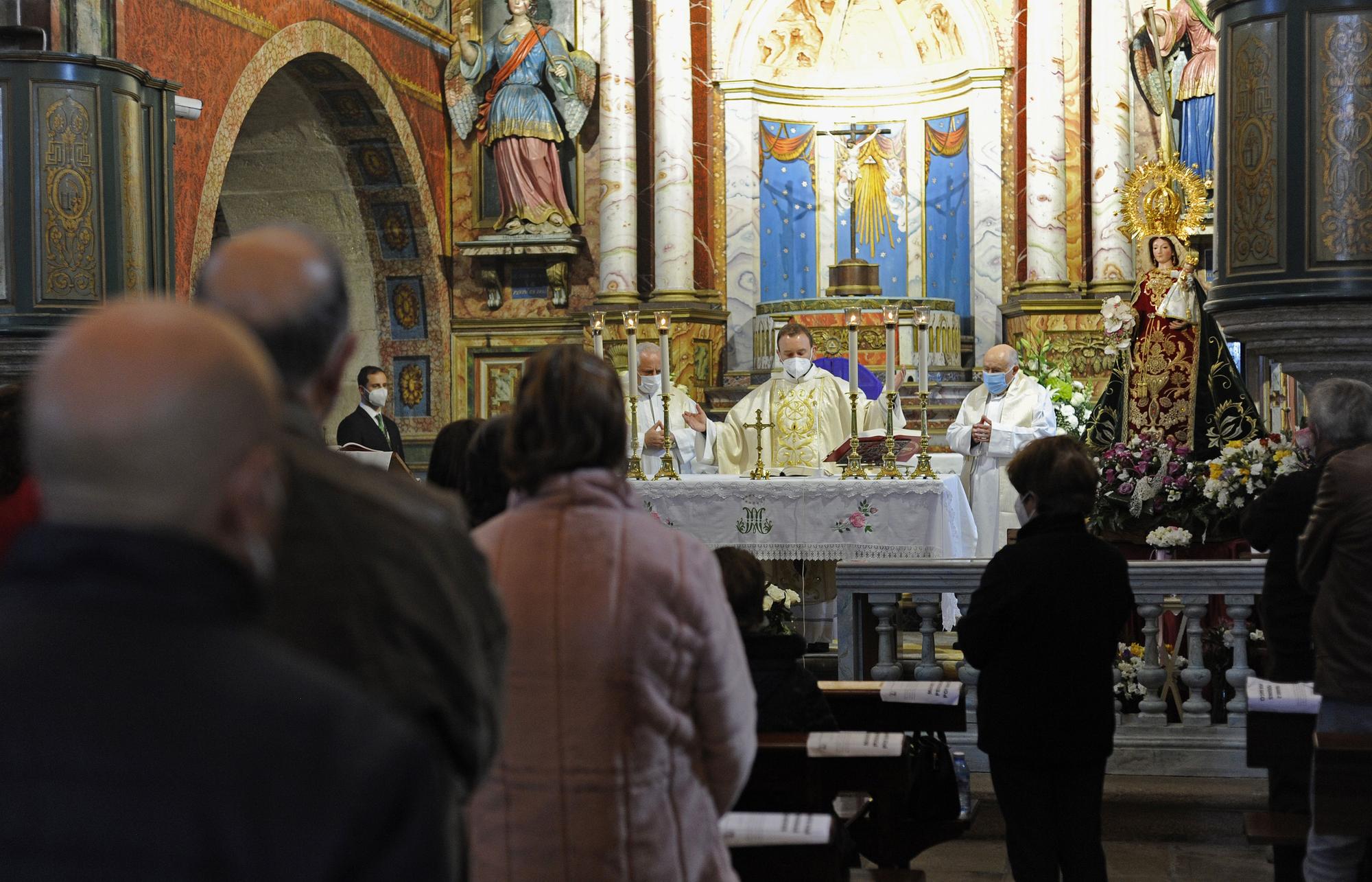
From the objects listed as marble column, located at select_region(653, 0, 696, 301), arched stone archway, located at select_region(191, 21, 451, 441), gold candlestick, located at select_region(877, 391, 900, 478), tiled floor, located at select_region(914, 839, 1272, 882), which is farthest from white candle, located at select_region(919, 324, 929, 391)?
arched stone archway, located at select_region(191, 21, 451, 441)

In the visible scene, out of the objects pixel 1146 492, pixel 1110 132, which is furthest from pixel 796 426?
pixel 1110 132

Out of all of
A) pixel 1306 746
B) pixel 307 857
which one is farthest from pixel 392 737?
pixel 1306 746

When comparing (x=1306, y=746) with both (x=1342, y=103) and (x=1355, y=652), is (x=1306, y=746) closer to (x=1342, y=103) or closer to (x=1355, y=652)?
(x=1355, y=652)

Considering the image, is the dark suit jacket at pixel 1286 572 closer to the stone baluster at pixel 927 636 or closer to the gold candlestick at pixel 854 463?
the stone baluster at pixel 927 636

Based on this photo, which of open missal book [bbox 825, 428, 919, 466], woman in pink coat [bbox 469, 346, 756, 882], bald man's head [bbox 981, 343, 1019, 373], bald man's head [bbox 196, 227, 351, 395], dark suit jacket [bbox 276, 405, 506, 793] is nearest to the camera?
dark suit jacket [bbox 276, 405, 506, 793]

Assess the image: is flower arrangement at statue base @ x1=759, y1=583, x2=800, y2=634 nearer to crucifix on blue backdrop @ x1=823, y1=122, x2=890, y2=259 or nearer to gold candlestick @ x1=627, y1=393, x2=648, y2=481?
gold candlestick @ x1=627, y1=393, x2=648, y2=481

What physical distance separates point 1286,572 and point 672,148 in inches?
370

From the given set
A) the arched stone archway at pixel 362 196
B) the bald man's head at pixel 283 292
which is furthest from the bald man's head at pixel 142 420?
the arched stone archway at pixel 362 196

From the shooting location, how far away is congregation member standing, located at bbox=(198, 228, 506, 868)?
4.66 ft

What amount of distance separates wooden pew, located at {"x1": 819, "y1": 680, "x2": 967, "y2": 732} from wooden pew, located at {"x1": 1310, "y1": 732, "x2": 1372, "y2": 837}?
1024 millimetres

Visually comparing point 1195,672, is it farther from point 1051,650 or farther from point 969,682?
point 1051,650

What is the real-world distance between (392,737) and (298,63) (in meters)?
11.6

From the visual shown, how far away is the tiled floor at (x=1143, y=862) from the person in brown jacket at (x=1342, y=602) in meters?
1.04

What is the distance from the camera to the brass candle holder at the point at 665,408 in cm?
787
